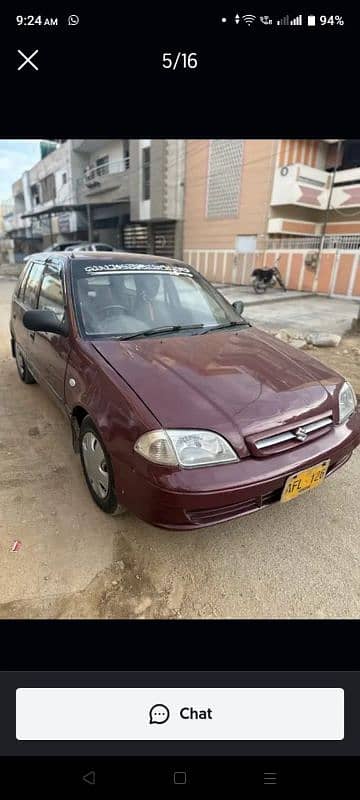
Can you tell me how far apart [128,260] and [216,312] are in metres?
0.81

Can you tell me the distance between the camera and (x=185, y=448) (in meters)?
1.71

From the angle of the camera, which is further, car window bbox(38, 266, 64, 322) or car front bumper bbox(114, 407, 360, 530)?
car window bbox(38, 266, 64, 322)

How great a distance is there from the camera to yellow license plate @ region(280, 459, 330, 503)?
6.14 feet

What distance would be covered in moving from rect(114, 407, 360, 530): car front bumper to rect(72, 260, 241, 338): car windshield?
43.6 inches

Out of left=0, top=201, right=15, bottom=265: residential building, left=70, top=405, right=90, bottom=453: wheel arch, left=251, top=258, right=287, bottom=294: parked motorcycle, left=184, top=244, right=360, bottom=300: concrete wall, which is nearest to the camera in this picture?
left=70, top=405, right=90, bottom=453: wheel arch

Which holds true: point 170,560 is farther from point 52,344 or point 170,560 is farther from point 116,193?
point 116,193

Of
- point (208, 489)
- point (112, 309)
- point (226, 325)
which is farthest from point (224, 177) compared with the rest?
point (208, 489)

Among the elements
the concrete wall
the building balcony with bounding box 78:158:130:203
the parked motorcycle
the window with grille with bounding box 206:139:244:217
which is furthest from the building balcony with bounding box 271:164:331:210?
the building balcony with bounding box 78:158:130:203

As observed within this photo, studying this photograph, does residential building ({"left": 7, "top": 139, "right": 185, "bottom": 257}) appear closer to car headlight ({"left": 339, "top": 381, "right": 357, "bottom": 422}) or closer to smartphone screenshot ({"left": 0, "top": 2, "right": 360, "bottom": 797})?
smartphone screenshot ({"left": 0, "top": 2, "right": 360, "bottom": 797})
